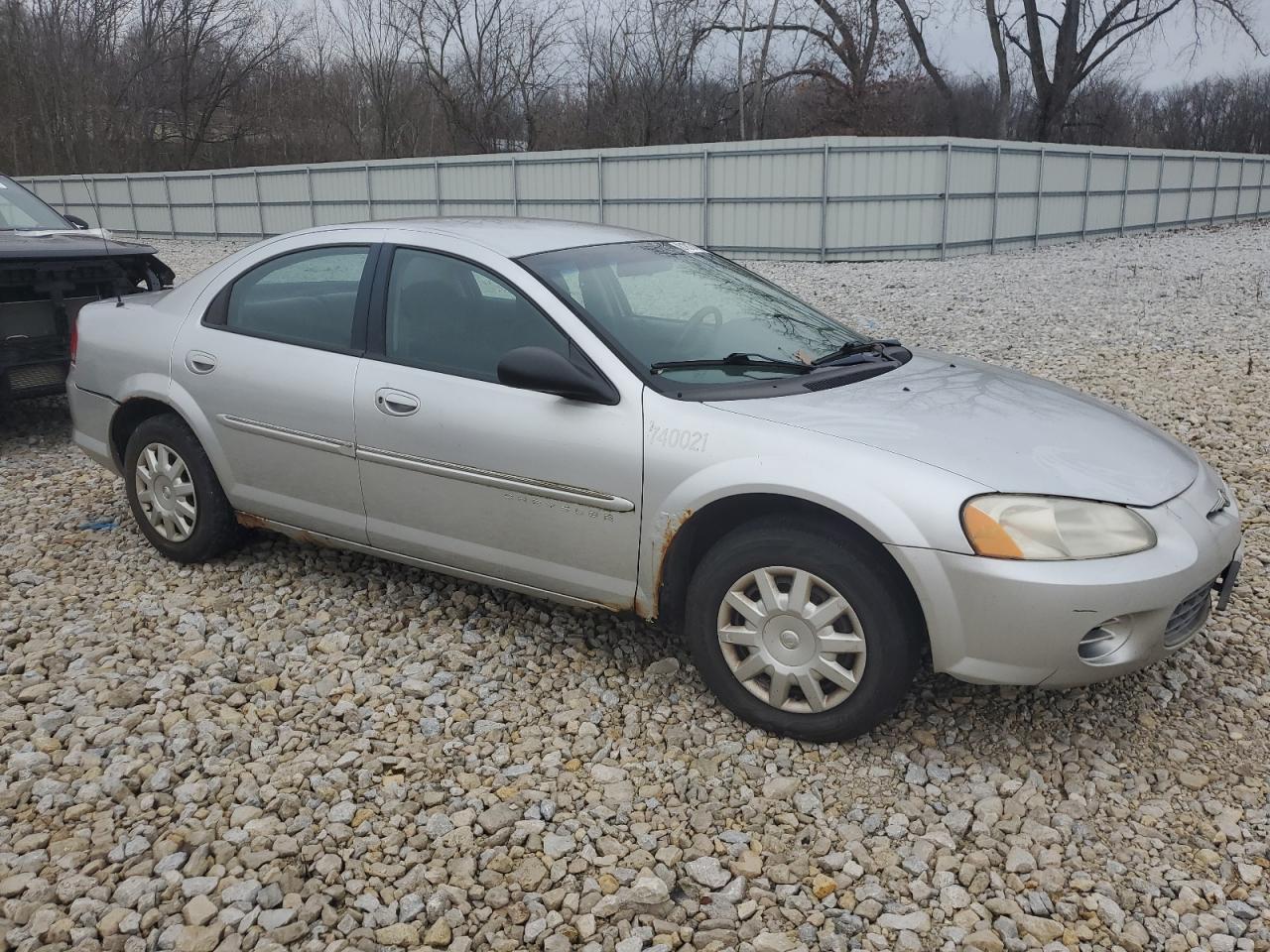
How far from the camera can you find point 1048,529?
109 inches

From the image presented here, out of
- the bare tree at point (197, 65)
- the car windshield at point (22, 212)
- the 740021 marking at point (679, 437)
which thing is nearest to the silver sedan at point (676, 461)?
the 740021 marking at point (679, 437)

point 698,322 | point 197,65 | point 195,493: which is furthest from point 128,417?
point 197,65

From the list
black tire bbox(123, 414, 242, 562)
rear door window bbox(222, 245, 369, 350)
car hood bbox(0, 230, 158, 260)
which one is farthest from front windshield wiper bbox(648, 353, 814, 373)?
car hood bbox(0, 230, 158, 260)

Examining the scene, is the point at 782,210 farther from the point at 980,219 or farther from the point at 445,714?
the point at 445,714

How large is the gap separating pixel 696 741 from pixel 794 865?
637 mm

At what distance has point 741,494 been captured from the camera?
3072mm

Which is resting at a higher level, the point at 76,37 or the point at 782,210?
the point at 76,37

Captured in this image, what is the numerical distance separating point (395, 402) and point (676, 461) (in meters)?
1.13

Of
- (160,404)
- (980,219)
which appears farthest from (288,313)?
(980,219)

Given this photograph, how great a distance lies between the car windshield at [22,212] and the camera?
7.39m

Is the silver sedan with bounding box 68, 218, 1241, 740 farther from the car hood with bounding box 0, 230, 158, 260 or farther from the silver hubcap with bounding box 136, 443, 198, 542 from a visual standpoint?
the car hood with bounding box 0, 230, 158, 260

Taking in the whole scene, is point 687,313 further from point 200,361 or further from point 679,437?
point 200,361

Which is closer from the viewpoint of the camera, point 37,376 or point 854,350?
point 854,350

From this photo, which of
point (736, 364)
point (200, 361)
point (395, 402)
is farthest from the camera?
point (200, 361)
